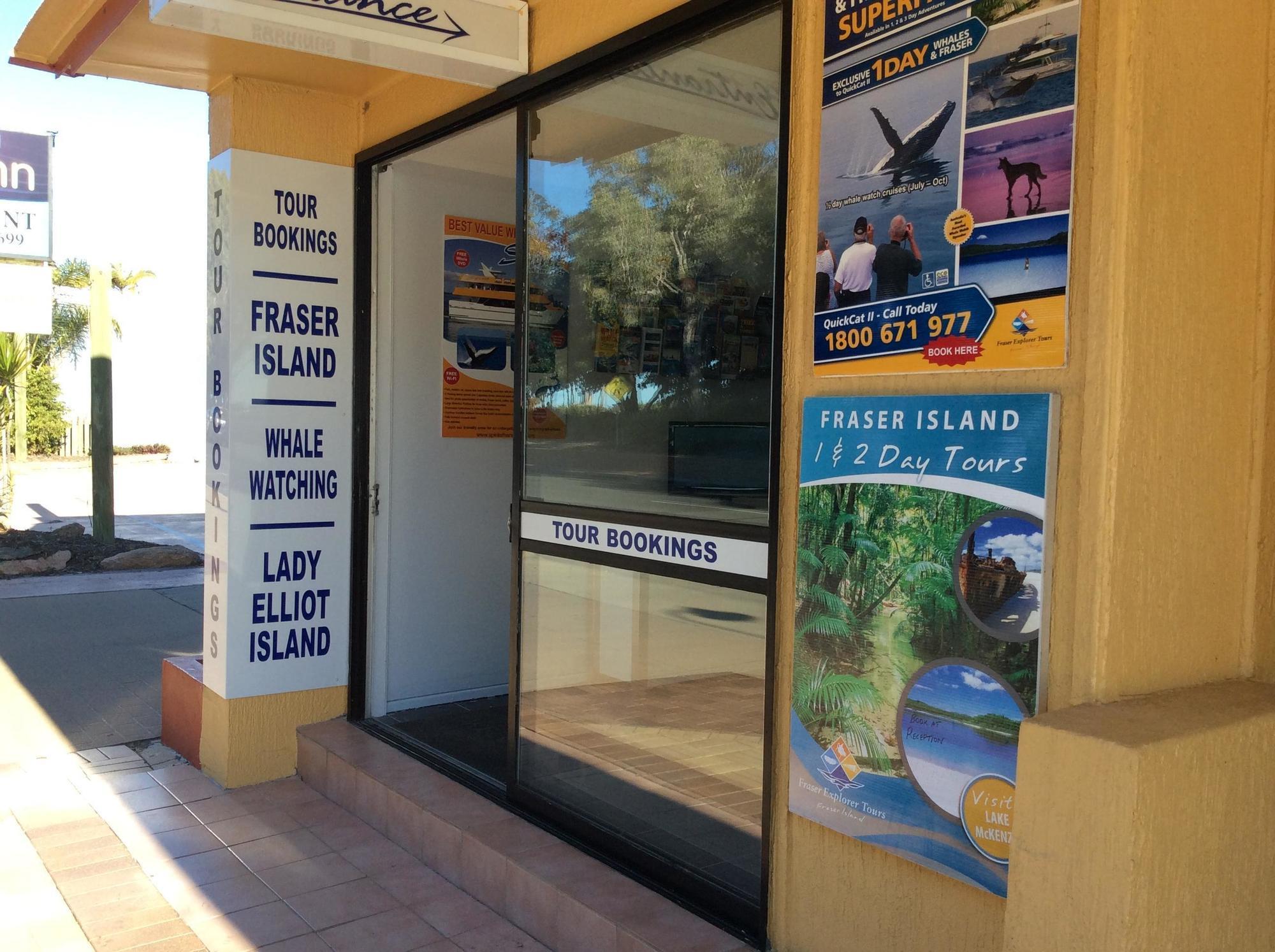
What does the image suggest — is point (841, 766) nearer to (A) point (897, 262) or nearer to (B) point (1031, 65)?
(A) point (897, 262)

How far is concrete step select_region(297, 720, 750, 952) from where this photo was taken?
9.96 feet

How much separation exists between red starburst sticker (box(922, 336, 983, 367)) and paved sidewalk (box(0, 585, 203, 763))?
4.62 m

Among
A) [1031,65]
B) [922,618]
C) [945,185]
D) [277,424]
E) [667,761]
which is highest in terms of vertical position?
[1031,65]

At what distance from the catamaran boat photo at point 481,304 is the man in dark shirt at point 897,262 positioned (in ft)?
9.97

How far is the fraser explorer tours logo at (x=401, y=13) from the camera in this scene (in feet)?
10.7

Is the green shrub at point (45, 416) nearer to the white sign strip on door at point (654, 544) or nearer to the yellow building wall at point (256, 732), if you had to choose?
the yellow building wall at point (256, 732)

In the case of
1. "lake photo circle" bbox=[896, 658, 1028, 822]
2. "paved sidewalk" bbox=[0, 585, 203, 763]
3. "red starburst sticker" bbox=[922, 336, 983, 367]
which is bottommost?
"paved sidewalk" bbox=[0, 585, 203, 763]

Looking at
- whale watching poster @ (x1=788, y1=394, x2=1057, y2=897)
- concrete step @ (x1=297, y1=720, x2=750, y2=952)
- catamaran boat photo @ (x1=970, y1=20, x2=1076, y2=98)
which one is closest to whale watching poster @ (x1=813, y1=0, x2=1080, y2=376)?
catamaran boat photo @ (x1=970, y1=20, x2=1076, y2=98)

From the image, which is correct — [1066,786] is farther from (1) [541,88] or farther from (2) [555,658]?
(1) [541,88]

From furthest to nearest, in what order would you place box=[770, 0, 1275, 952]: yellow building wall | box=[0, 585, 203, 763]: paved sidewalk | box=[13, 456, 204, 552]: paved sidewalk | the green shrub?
the green shrub
box=[13, 456, 204, 552]: paved sidewalk
box=[0, 585, 203, 763]: paved sidewalk
box=[770, 0, 1275, 952]: yellow building wall

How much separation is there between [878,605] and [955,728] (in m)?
0.33

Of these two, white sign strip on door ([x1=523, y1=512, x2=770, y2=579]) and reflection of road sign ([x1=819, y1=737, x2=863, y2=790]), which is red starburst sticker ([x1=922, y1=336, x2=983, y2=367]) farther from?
reflection of road sign ([x1=819, y1=737, x2=863, y2=790])

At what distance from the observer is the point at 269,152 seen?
186 inches

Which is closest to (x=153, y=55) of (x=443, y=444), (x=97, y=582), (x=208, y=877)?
(x=443, y=444)
